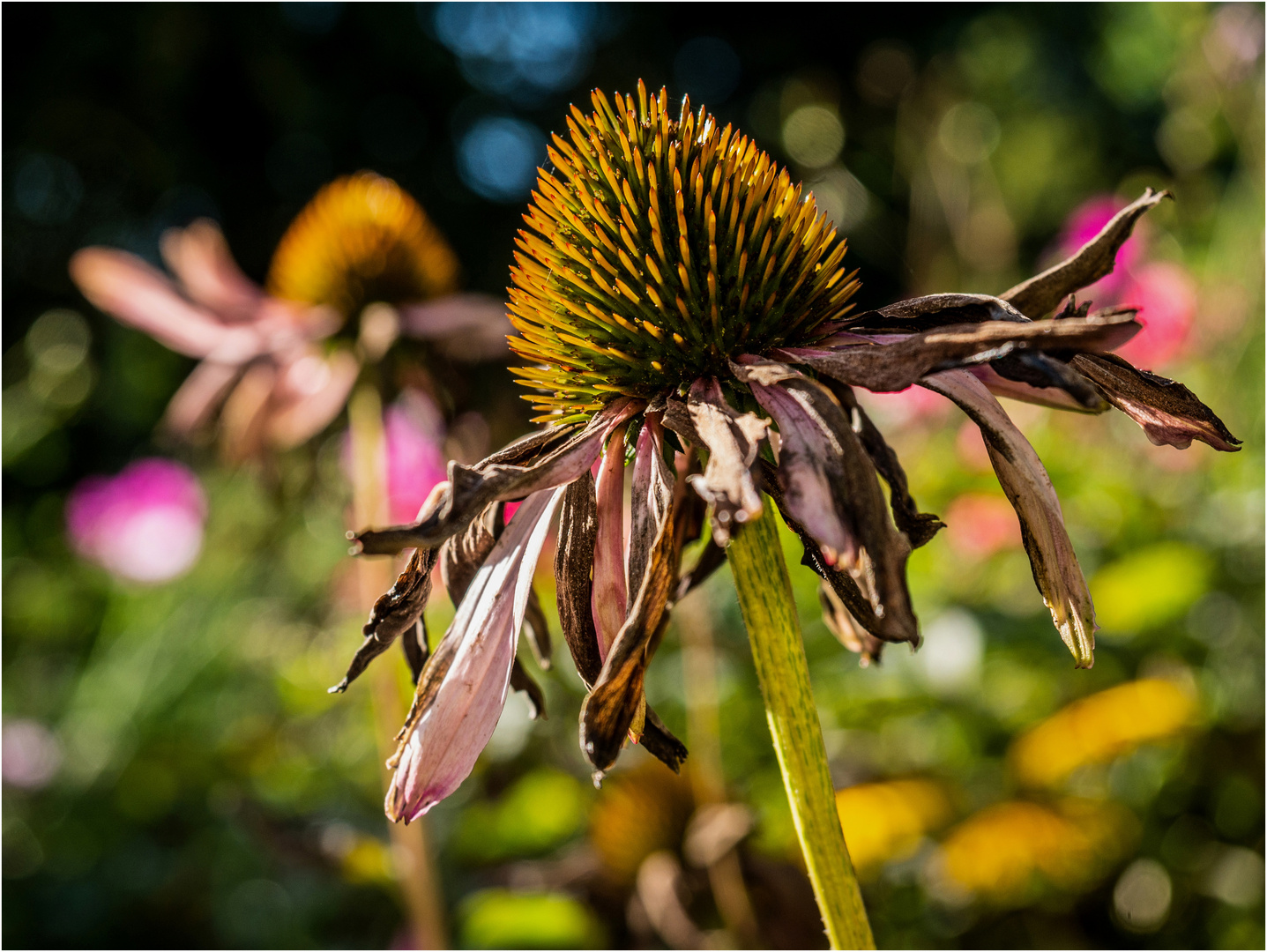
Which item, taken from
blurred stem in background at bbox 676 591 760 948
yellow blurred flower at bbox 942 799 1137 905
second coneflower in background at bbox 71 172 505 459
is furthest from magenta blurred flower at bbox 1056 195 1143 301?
second coneflower in background at bbox 71 172 505 459

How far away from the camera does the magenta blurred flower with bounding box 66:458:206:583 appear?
8.45 feet

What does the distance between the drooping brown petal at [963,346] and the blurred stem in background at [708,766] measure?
73 cm

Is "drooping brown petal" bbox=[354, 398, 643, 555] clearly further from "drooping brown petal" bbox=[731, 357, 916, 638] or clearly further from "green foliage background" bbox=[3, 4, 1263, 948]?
"green foliage background" bbox=[3, 4, 1263, 948]

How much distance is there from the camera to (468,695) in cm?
49

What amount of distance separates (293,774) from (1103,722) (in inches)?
58.9

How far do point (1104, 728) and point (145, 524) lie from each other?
8.05 ft

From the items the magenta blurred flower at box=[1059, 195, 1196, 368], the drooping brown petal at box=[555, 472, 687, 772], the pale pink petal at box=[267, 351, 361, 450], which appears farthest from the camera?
the magenta blurred flower at box=[1059, 195, 1196, 368]

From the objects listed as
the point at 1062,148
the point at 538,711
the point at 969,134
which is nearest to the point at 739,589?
the point at 538,711

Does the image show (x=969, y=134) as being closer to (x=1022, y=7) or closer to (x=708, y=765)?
(x=708, y=765)

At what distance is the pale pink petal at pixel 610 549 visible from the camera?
0.53 meters

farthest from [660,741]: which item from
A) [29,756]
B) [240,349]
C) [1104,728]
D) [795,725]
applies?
[29,756]

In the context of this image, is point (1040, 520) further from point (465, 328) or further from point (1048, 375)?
point (465, 328)

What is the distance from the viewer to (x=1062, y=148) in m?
9.60

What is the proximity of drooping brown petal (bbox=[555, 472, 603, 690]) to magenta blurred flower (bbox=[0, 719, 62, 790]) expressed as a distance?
7.39 feet
